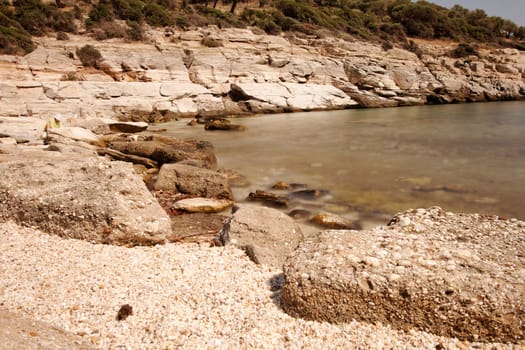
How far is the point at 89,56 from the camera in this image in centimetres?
2059

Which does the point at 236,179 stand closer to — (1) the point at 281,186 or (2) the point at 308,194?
(1) the point at 281,186

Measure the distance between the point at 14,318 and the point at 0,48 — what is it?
2257cm

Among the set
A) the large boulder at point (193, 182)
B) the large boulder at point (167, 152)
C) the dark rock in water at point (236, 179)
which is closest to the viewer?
the large boulder at point (193, 182)

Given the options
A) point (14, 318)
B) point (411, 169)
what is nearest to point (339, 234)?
point (14, 318)

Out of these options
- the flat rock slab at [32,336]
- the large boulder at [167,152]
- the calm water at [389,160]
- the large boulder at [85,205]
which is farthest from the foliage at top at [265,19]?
the flat rock slab at [32,336]

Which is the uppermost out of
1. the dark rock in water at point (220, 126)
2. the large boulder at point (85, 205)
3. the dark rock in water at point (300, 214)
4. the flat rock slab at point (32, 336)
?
the flat rock slab at point (32, 336)

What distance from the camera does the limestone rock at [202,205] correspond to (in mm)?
5617

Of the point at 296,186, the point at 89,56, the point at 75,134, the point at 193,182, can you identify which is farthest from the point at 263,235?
the point at 89,56

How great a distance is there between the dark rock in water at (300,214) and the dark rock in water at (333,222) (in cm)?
22

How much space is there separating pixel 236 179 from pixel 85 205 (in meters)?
4.15

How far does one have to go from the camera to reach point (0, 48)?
19.4 metres

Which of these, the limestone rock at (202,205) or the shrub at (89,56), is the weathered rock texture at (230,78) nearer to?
the shrub at (89,56)

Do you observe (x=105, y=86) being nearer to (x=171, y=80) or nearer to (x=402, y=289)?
(x=171, y=80)

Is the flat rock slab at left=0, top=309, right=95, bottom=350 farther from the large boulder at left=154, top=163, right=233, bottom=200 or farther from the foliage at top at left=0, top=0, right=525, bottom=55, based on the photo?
the foliage at top at left=0, top=0, right=525, bottom=55
